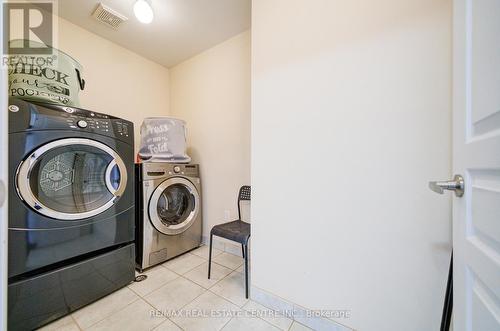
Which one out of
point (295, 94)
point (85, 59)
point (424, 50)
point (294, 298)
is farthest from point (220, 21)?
point (294, 298)

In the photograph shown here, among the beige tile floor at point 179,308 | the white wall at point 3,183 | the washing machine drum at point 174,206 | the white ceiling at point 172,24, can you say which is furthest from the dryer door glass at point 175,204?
the white ceiling at point 172,24

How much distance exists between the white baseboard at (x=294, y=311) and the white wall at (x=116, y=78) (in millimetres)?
2078

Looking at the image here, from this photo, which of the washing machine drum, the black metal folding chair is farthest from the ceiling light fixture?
the black metal folding chair

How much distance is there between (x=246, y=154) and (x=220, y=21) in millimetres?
1317

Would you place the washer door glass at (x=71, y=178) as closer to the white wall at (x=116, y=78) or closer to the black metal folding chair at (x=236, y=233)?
the black metal folding chair at (x=236, y=233)

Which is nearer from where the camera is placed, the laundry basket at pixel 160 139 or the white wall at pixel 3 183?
the white wall at pixel 3 183

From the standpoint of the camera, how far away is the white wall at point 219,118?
198 cm

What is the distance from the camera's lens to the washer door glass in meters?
1.04

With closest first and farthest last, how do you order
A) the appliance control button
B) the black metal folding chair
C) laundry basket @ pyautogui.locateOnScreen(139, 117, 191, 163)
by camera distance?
the appliance control button
the black metal folding chair
laundry basket @ pyautogui.locateOnScreen(139, 117, 191, 163)

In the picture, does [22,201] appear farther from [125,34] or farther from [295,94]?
[125,34]

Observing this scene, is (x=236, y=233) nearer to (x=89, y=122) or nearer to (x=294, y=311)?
(x=294, y=311)

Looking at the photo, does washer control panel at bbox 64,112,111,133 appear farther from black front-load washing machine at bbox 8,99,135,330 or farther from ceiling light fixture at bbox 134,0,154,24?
ceiling light fixture at bbox 134,0,154,24

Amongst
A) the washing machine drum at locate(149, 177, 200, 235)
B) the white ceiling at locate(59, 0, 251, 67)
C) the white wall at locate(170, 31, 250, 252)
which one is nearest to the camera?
the white ceiling at locate(59, 0, 251, 67)

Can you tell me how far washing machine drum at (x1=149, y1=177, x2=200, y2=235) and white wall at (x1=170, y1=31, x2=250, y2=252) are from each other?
0.21 meters
